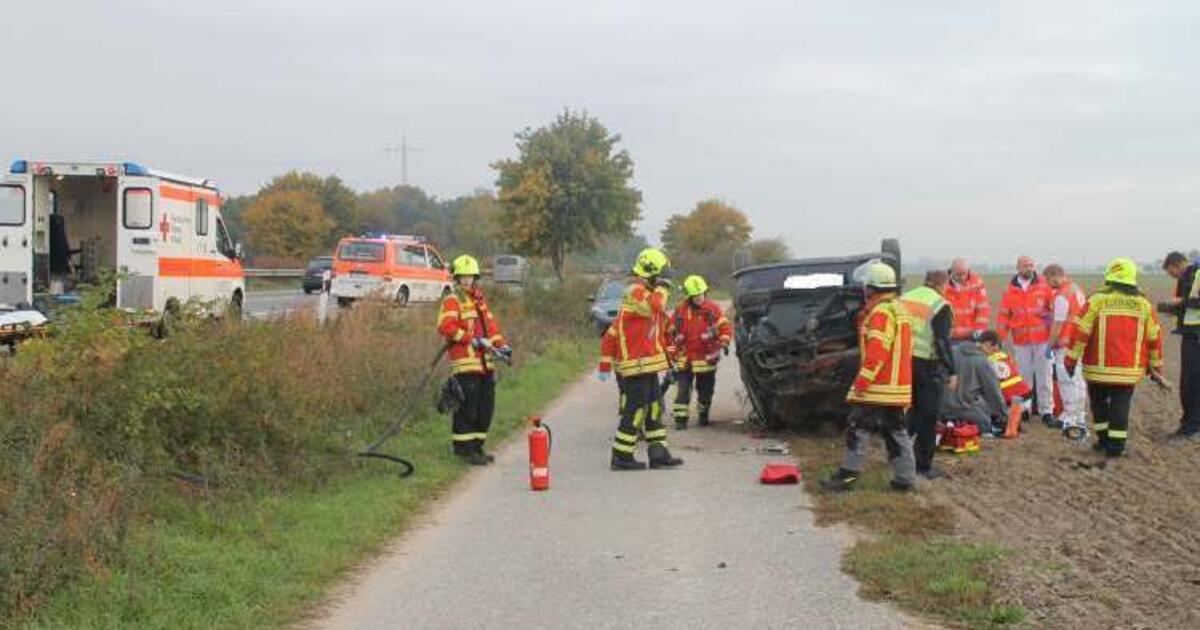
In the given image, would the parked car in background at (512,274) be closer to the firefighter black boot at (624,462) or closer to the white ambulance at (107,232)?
the white ambulance at (107,232)

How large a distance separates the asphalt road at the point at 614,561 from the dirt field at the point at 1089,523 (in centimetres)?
92

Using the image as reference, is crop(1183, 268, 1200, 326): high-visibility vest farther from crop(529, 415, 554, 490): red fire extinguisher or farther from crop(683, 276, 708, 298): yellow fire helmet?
crop(529, 415, 554, 490): red fire extinguisher

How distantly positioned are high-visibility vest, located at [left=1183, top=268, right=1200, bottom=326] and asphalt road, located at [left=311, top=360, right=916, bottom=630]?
4.72m

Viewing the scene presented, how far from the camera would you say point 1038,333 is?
12781 mm

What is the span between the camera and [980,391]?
11.5 metres

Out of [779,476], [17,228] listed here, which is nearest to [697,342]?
[779,476]

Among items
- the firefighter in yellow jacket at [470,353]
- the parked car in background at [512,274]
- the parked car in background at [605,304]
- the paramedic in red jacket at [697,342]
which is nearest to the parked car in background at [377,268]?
the parked car in background at [512,274]

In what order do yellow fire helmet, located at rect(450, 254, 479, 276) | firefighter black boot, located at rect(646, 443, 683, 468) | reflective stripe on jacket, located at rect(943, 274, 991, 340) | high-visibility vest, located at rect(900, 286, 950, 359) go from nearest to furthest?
high-visibility vest, located at rect(900, 286, 950, 359)
firefighter black boot, located at rect(646, 443, 683, 468)
yellow fire helmet, located at rect(450, 254, 479, 276)
reflective stripe on jacket, located at rect(943, 274, 991, 340)

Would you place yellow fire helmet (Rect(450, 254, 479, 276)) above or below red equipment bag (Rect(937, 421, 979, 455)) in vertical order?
above

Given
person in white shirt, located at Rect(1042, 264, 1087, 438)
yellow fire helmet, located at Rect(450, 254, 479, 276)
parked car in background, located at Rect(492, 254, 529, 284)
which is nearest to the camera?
yellow fire helmet, located at Rect(450, 254, 479, 276)

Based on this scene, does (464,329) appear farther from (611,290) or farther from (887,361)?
(611,290)

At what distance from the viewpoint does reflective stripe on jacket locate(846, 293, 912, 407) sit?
28.8 ft

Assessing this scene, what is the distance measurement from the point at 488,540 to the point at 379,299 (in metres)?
10.0

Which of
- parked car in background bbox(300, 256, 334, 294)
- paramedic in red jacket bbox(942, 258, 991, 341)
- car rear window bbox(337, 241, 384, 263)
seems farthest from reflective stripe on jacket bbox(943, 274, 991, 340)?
parked car in background bbox(300, 256, 334, 294)
